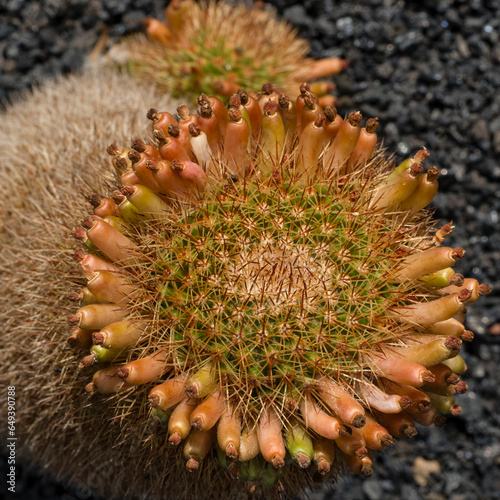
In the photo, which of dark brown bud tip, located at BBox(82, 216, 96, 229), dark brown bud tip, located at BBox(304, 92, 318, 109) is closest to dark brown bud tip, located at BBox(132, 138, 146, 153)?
dark brown bud tip, located at BBox(82, 216, 96, 229)

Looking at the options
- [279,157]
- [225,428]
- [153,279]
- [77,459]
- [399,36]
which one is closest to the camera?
[225,428]

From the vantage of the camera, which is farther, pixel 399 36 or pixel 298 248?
pixel 399 36

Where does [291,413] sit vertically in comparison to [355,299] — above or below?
below

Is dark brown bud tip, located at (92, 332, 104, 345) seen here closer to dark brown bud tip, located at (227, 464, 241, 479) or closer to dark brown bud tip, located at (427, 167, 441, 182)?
dark brown bud tip, located at (227, 464, 241, 479)

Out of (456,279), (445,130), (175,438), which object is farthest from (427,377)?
(445,130)

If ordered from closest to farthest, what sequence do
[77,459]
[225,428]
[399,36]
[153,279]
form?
1. [225,428]
2. [153,279]
3. [77,459]
4. [399,36]

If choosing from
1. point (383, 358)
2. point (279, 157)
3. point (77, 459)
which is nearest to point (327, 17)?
point (279, 157)

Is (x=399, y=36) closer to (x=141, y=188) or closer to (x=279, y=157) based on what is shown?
(x=279, y=157)

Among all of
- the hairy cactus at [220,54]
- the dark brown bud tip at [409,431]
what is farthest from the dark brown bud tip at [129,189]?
the hairy cactus at [220,54]
